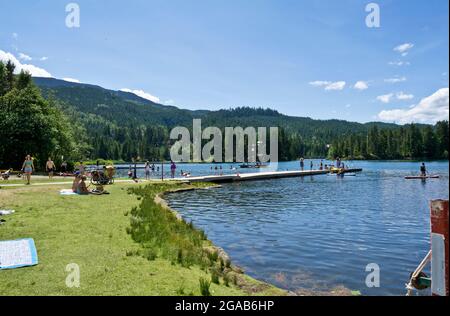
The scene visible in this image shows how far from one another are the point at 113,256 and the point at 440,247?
901 cm

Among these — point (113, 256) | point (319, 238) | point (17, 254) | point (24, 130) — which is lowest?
point (319, 238)

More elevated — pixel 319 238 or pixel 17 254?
pixel 17 254

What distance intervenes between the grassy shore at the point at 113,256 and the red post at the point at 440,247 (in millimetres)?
4633

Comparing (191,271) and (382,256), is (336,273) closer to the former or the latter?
(382,256)

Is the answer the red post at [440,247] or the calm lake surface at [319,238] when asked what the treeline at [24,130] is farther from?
the red post at [440,247]

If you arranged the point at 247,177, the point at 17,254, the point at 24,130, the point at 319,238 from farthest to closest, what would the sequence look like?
the point at 247,177, the point at 24,130, the point at 319,238, the point at 17,254

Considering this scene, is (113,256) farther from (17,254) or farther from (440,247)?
(440,247)

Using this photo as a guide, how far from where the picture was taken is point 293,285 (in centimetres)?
1174

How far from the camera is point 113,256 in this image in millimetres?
11242

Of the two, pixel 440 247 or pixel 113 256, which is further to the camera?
pixel 113 256

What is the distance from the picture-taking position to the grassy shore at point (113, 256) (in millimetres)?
8758

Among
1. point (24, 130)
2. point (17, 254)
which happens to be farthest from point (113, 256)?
point (24, 130)

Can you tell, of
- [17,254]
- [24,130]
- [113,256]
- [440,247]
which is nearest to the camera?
[440,247]

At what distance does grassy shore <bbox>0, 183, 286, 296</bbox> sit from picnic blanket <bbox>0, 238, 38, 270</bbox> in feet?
0.90
